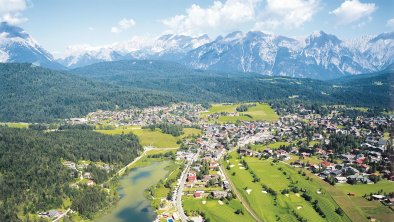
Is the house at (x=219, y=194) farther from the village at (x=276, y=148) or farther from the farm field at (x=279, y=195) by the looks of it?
the farm field at (x=279, y=195)

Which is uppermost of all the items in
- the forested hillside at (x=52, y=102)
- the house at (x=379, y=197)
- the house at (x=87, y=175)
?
the forested hillside at (x=52, y=102)

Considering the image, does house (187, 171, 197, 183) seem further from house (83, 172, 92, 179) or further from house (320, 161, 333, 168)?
house (320, 161, 333, 168)

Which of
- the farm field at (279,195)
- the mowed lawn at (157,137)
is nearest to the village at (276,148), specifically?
the farm field at (279,195)

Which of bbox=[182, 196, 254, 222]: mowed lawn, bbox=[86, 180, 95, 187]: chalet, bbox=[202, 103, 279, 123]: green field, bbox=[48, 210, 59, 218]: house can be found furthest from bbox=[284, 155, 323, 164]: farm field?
bbox=[202, 103, 279, 123]: green field

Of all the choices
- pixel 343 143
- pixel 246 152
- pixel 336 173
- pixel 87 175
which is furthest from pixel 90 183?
pixel 343 143

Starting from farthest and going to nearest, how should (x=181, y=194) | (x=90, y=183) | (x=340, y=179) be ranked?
(x=90, y=183), (x=340, y=179), (x=181, y=194)

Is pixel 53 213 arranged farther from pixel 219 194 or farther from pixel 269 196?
pixel 269 196
